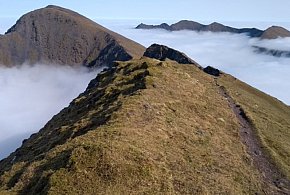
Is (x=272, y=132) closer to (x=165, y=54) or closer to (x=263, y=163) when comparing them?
(x=263, y=163)

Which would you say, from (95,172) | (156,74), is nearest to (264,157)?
(95,172)

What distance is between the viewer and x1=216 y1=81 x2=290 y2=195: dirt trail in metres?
44.3

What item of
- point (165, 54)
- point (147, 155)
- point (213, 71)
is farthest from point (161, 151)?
point (165, 54)

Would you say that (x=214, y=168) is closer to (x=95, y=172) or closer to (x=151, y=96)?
(x=95, y=172)

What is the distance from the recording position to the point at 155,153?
42.2 m

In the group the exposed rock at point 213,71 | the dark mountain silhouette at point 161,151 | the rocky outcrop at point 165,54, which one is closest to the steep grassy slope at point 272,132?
the dark mountain silhouette at point 161,151

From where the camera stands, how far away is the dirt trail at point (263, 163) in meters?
44.3

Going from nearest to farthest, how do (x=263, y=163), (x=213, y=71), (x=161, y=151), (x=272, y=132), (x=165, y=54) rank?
(x=161, y=151) → (x=263, y=163) → (x=272, y=132) → (x=213, y=71) → (x=165, y=54)

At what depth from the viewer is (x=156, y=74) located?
75.9 meters

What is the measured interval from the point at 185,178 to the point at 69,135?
21768 mm

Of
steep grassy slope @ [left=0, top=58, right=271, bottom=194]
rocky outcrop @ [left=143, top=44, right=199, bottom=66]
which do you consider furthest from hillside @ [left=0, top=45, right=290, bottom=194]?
rocky outcrop @ [left=143, top=44, right=199, bottom=66]

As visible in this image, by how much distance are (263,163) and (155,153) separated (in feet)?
52.1

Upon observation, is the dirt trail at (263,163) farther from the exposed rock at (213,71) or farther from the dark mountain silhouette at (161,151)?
Answer: the exposed rock at (213,71)

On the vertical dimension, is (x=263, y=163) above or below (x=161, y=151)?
below
